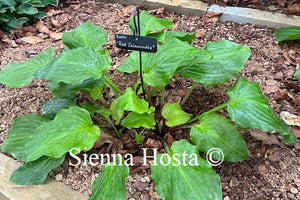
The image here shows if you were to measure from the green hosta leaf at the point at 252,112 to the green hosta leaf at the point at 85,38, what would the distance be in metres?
0.82

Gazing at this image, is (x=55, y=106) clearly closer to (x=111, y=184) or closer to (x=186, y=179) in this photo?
(x=111, y=184)

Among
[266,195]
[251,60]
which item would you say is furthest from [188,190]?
[251,60]

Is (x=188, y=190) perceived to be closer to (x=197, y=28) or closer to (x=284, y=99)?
(x=284, y=99)

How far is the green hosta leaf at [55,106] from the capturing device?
1.65 m

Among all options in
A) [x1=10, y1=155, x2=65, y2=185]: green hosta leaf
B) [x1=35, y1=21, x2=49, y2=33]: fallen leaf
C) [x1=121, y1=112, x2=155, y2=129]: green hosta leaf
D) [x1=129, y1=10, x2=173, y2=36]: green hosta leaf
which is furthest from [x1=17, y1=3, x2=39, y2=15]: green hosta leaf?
[x1=121, y1=112, x2=155, y2=129]: green hosta leaf

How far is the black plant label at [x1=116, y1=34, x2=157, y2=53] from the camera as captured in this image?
4.29 feet

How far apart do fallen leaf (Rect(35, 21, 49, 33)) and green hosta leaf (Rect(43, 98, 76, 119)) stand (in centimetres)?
111

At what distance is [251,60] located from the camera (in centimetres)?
207

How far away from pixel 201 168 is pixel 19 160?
39.8 inches

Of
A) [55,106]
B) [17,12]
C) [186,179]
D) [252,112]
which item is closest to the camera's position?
[186,179]

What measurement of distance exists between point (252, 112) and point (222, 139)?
7.5 inches

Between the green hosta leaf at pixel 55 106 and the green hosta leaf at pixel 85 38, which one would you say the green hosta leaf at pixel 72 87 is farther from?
the green hosta leaf at pixel 85 38

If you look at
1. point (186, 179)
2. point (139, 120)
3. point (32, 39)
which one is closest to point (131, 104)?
point (139, 120)

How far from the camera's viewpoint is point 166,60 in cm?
143
